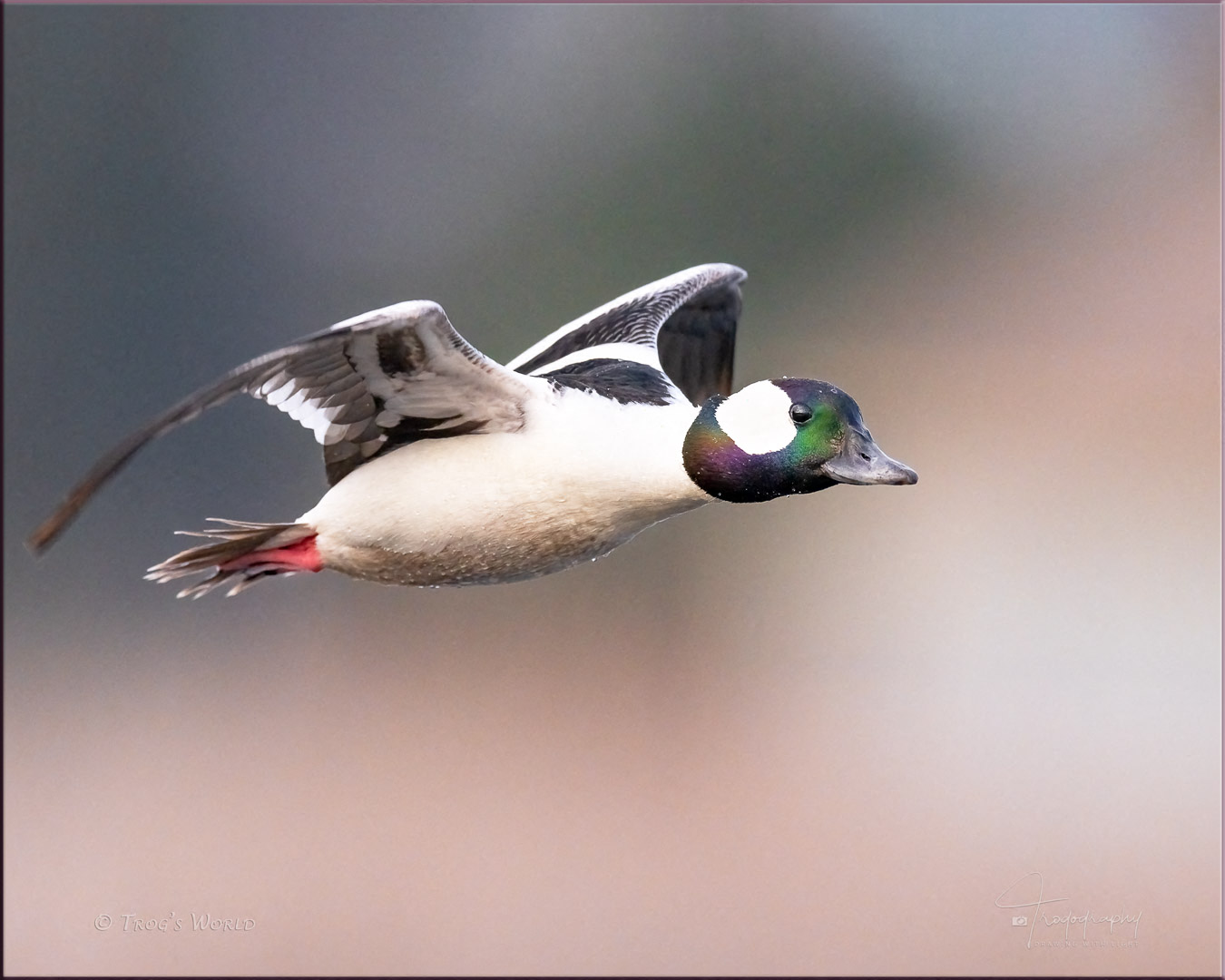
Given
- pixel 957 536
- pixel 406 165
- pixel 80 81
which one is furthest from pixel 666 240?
pixel 80 81

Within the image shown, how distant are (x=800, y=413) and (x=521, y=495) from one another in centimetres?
64

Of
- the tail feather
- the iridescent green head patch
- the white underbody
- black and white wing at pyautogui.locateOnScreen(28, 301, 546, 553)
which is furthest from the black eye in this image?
the tail feather

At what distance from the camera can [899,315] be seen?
12555 mm

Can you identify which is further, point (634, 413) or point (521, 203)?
point (521, 203)

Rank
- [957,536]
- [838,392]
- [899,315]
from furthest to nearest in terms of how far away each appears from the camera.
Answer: [899,315] → [957,536] → [838,392]

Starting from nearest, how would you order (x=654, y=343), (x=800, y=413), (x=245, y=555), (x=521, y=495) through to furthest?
(x=800, y=413), (x=521, y=495), (x=245, y=555), (x=654, y=343)

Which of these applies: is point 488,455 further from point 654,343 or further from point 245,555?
point 654,343

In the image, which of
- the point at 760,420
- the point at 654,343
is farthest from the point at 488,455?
the point at 654,343

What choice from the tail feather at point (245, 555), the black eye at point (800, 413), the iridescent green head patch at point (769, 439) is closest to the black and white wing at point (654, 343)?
the iridescent green head patch at point (769, 439)

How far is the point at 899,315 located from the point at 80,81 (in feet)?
23.6

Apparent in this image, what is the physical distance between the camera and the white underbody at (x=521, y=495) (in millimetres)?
3338

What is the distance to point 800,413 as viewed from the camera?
10.3ft

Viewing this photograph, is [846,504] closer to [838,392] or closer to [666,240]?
[666,240]

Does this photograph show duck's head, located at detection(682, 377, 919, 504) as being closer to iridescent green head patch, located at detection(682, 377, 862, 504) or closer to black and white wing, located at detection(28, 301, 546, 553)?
iridescent green head patch, located at detection(682, 377, 862, 504)
